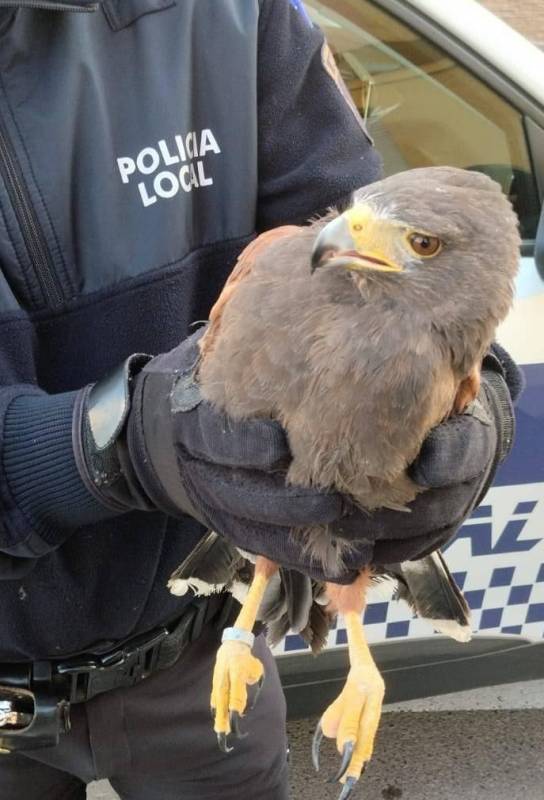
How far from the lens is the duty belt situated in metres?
1.44

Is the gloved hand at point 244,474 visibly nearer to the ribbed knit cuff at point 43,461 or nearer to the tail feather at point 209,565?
the ribbed knit cuff at point 43,461

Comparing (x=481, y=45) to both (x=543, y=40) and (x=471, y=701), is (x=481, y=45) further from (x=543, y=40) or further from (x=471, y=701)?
(x=543, y=40)

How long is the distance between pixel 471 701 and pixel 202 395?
2.27 meters

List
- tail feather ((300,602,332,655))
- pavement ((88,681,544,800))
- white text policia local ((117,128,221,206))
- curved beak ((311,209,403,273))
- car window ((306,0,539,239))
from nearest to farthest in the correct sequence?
curved beak ((311,209,403,273)), white text policia local ((117,128,221,206)), tail feather ((300,602,332,655)), car window ((306,0,539,239)), pavement ((88,681,544,800))

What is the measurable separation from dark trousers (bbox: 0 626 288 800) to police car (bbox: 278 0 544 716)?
63 cm

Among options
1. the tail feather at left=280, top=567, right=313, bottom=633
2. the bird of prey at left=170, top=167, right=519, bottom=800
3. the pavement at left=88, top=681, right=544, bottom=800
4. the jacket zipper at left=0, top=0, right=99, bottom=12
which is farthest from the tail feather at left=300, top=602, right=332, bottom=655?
the pavement at left=88, top=681, right=544, bottom=800

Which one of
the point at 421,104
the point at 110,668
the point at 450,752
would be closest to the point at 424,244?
the point at 110,668

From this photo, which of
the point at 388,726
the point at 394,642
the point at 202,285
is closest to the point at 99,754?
the point at 202,285

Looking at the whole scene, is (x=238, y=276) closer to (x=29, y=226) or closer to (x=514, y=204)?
(x=29, y=226)

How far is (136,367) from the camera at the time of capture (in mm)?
1288

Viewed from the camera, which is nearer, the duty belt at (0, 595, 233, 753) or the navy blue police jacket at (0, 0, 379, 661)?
the navy blue police jacket at (0, 0, 379, 661)

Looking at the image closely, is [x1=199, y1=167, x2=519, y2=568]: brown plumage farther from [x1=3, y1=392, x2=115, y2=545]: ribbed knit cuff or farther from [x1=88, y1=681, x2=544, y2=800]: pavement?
[x1=88, y1=681, x2=544, y2=800]: pavement

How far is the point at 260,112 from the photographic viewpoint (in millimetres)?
1455

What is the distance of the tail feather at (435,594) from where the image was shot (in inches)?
55.7
